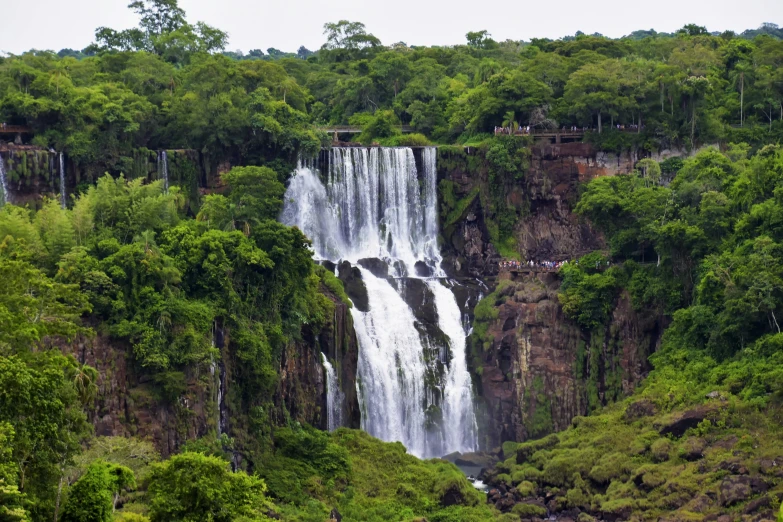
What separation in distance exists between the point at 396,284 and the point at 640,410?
511 inches

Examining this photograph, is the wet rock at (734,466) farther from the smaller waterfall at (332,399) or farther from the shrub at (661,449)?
the smaller waterfall at (332,399)

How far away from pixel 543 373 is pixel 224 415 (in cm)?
1516

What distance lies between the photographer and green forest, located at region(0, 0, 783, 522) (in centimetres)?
3678

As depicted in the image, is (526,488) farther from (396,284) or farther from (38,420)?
(38,420)

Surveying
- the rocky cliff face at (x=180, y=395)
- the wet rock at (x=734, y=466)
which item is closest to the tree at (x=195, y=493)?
the rocky cliff face at (x=180, y=395)

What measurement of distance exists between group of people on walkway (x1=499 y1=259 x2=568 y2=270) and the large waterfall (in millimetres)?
2751

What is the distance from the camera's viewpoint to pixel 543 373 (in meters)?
59.0

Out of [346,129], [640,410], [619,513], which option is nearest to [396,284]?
[346,129]

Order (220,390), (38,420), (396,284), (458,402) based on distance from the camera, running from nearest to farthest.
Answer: (38,420) → (220,390) → (458,402) → (396,284)

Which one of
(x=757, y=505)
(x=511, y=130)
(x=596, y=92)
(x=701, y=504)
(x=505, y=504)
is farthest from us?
(x=511, y=130)

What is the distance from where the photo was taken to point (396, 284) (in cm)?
6209

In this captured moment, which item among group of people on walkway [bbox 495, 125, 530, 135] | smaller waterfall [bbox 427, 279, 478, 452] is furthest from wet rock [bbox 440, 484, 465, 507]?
group of people on walkway [bbox 495, 125, 530, 135]

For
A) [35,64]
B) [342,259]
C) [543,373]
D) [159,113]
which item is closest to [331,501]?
[543,373]

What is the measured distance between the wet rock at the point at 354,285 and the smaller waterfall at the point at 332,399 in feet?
15.7
